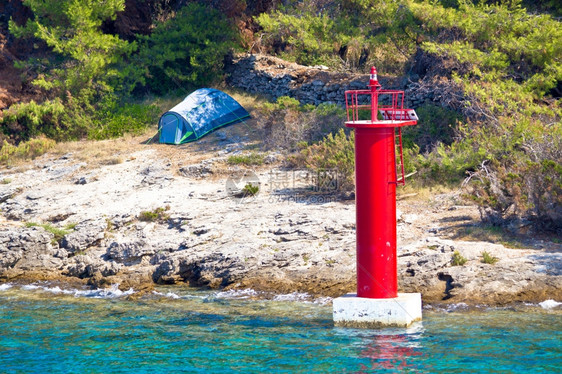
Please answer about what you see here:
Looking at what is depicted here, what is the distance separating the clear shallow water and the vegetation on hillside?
12.3 ft

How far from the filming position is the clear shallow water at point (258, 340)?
8.27 metres

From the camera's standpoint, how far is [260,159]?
17.5 m

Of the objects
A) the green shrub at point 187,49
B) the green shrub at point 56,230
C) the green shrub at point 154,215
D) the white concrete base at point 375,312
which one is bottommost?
the white concrete base at point 375,312

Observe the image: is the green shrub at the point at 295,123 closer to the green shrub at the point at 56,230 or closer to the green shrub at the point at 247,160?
the green shrub at the point at 247,160

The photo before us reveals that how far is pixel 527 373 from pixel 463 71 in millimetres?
10370

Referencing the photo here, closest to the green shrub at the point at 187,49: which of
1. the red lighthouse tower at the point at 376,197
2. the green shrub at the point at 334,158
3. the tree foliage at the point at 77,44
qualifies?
the tree foliage at the point at 77,44

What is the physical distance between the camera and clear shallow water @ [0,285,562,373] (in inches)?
325

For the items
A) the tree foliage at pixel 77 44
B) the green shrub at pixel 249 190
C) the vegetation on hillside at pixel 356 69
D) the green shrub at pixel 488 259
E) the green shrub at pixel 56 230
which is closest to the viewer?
the green shrub at pixel 488 259

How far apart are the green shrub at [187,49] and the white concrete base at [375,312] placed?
14.2 meters

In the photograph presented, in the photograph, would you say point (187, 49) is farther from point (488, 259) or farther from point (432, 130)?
point (488, 259)

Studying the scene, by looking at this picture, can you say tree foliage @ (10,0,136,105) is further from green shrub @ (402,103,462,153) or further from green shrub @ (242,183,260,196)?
green shrub @ (402,103,462,153)

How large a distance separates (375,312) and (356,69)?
1337 cm

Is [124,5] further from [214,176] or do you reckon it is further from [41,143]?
[214,176]

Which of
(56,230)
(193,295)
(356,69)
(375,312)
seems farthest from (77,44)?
(375,312)
